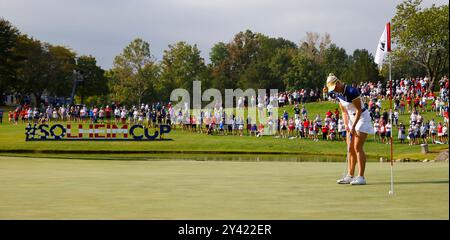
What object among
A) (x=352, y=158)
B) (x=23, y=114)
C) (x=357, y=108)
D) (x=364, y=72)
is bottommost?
(x=352, y=158)

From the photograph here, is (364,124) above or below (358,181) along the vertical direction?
above

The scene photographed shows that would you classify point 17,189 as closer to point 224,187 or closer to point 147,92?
point 224,187

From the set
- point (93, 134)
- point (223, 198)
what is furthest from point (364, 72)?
point (223, 198)

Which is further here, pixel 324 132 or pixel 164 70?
pixel 164 70

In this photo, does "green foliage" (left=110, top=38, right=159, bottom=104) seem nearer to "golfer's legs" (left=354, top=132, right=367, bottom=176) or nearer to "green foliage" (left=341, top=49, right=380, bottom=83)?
"green foliage" (left=341, top=49, right=380, bottom=83)

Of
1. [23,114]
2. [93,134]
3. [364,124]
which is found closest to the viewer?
[364,124]

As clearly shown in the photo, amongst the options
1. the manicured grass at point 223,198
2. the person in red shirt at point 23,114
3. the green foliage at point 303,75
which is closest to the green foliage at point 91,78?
the green foliage at point 303,75

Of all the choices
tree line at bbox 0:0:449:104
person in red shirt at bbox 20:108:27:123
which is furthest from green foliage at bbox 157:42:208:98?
person in red shirt at bbox 20:108:27:123

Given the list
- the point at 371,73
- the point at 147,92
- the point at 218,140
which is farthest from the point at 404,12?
the point at 147,92

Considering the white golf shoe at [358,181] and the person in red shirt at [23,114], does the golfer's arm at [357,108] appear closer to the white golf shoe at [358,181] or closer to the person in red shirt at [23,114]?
the white golf shoe at [358,181]

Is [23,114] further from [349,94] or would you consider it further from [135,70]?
[349,94]

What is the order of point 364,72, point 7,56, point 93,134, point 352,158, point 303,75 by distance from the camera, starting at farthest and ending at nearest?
point 303,75 → point 364,72 → point 7,56 → point 93,134 → point 352,158
